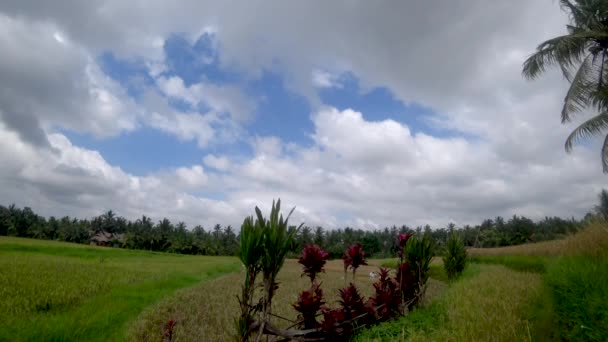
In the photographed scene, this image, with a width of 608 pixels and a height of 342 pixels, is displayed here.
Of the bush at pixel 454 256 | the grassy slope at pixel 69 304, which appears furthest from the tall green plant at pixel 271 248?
the bush at pixel 454 256

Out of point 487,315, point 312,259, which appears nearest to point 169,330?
point 312,259

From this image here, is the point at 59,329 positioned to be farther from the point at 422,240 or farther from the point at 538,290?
the point at 538,290

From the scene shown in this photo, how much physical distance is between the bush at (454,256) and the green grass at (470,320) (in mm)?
4832

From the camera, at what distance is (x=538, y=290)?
6598mm

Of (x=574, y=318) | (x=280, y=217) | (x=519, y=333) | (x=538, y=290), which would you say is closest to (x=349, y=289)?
(x=280, y=217)

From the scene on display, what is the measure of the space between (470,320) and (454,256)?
8417 mm

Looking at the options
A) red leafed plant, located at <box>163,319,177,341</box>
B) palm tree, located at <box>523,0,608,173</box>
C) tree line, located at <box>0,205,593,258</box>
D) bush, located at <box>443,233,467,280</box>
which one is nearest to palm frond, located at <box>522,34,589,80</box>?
palm tree, located at <box>523,0,608,173</box>

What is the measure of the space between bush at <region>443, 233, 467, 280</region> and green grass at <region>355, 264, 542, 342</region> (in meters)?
4.83

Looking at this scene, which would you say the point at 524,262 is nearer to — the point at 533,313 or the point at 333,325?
the point at 533,313

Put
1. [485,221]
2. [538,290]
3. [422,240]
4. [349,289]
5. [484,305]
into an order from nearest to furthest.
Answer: [484,305]
[349,289]
[538,290]
[422,240]
[485,221]

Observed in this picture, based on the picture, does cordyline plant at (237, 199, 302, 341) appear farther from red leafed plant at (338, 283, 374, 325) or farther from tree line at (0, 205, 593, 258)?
tree line at (0, 205, 593, 258)

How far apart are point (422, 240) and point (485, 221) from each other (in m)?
77.7

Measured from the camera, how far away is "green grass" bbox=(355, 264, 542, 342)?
3723mm

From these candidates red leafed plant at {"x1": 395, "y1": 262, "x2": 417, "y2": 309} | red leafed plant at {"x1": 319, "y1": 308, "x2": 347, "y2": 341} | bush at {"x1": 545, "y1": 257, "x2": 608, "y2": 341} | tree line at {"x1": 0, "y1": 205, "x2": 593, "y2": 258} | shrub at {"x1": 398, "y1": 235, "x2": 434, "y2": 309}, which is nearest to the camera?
bush at {"x1": 545, "y1": 257, "x2": 608, "y2": 341}
